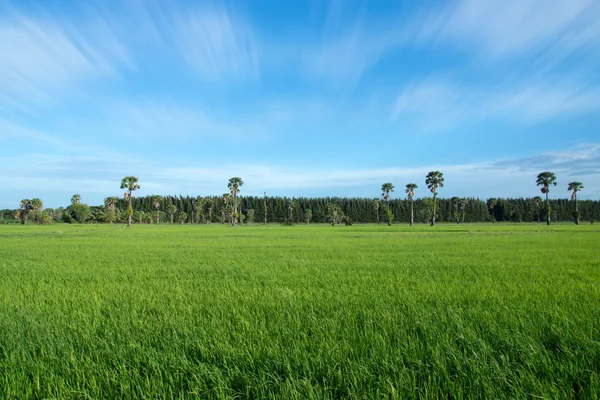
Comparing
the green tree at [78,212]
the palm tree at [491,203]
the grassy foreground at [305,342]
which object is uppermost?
the palm tree at [491,203]

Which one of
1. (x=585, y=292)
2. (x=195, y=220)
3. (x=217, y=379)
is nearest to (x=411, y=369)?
(x=217, y=379)

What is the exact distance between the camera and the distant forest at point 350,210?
143 metres

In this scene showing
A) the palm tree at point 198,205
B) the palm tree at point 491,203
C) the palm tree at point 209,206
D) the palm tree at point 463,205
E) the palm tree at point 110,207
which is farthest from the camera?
the palm tree at point 491,203

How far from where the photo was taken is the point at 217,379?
3488 mm

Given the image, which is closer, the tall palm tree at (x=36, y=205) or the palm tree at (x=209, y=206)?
the tall palm tree at (x=36, y=205)

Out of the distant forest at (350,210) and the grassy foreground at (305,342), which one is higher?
the distant forest at (350,210)

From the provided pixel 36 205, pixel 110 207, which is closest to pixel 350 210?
pixel 110 207

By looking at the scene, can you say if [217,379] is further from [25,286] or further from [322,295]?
[25,286]

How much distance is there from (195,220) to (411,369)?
529ft

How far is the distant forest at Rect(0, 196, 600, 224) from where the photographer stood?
143 m

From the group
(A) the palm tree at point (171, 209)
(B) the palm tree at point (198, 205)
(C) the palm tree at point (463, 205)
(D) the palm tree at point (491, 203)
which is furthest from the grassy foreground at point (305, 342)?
(D) the palm tree at point (491, 203)

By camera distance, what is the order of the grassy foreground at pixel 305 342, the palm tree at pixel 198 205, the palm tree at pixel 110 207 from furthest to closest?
the palm tree at pixel 198 205 < the palm tree at pixel 110 207 < the grassy foreground at pixel 305 342

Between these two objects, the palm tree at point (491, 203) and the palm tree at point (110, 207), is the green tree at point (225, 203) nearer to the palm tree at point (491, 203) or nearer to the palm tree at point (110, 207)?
the palm tree at point (110, 207)

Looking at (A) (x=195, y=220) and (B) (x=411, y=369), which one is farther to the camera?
(A) (x=195, y=220)
